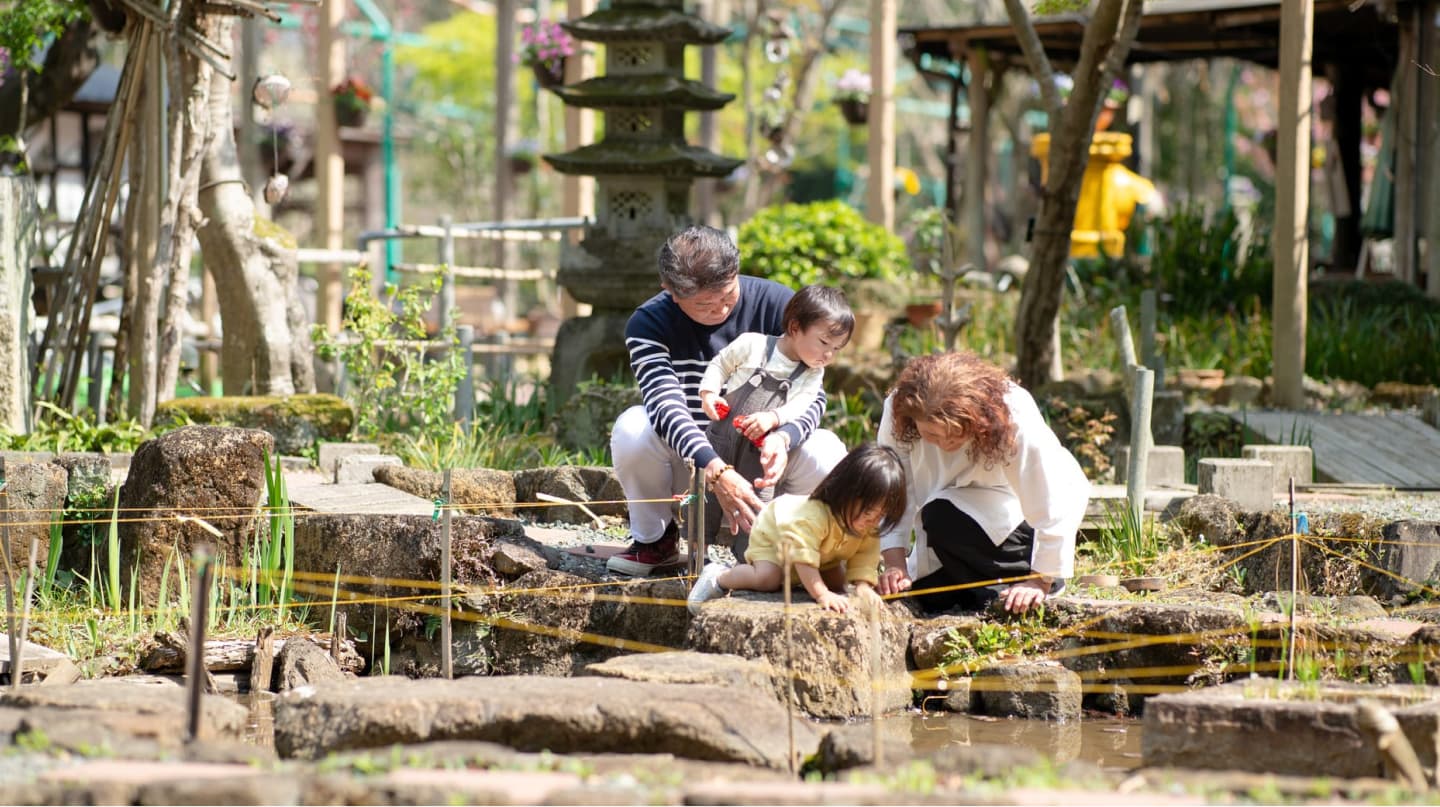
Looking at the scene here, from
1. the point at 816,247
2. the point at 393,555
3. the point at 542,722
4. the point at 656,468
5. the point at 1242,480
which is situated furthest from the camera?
the point at 816,247

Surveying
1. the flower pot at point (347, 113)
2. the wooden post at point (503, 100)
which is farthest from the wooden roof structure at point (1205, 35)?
the flower pot at point (347, 113)

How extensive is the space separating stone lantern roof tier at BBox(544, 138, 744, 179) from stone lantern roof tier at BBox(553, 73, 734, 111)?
0.20 metres

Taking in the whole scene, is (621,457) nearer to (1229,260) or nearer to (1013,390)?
(1013,390)

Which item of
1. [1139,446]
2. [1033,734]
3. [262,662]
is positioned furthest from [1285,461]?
[262,662]

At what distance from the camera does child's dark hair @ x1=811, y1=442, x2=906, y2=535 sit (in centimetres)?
462

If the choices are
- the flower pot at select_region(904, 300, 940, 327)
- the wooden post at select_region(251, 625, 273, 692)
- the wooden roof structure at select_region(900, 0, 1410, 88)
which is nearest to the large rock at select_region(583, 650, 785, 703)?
the wooden post at select_region(251, 625, 273, 692)

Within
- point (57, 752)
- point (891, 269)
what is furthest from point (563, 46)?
point (57, 752)

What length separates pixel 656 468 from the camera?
5.31 meters

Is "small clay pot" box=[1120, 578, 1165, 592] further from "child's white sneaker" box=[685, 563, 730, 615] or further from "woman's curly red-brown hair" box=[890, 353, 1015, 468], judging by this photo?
"child's white sneaker" box=[685, 563, 730, 615]

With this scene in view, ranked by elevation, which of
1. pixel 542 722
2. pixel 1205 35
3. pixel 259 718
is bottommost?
pixel 259 718

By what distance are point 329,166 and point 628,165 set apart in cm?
415

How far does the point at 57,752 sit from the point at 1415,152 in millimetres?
10348

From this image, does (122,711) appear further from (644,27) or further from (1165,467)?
(644,27)

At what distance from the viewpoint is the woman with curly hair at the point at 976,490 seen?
15.5 feet
